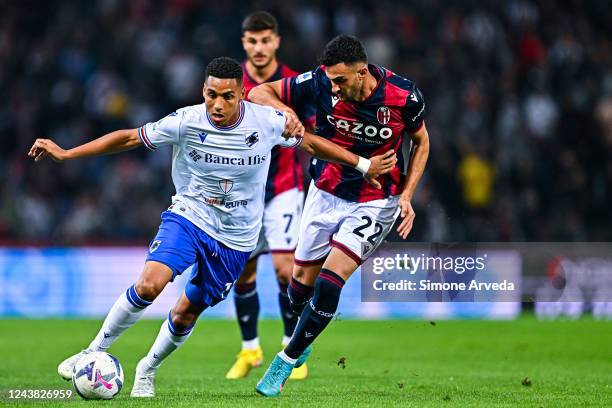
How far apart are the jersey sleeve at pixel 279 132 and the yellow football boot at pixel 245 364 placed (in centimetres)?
243

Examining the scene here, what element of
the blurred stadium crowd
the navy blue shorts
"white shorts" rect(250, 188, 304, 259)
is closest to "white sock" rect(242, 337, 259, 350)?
"white shorts" rect(250, 188, 304, 259)

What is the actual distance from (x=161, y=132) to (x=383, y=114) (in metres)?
1.59

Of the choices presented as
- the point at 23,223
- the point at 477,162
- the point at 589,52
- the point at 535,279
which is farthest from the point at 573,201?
the point at 23,223

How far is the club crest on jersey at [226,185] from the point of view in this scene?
737 cm

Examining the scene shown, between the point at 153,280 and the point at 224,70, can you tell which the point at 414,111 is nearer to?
the point at 224,70

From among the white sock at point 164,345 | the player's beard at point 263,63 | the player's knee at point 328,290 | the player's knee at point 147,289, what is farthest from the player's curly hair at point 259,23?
the player's knee at point 147,289

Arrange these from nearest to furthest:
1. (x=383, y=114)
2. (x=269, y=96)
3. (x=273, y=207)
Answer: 1. (x=383, y=114)
2. (x=269, y=96)
3. (x=273, y=207)

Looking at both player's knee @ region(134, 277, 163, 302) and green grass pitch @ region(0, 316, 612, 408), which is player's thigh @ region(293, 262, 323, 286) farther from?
player's knee @ region(134, 277, 163, 302)

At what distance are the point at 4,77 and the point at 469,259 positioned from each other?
495 inches

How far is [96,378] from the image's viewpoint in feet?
22.3

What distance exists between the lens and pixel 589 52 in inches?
731

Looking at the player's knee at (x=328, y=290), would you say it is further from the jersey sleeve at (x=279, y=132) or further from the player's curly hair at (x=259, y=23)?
the player's curly hair at (x=259, y=23)

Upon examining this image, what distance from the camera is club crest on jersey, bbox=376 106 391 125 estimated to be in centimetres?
768

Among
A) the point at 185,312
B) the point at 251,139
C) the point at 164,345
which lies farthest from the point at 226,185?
the point at 164,345
